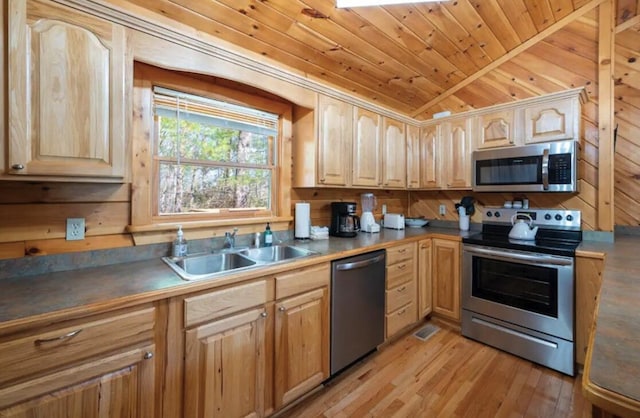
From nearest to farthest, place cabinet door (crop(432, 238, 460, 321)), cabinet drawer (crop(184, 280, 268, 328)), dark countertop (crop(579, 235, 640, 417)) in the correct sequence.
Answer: dark countertop (crop(579, 235, 640, 417)) < cabinet drawer (crop(184, 280, 268, 328)) < cabinet door (crop(432, 238, 460, 321))

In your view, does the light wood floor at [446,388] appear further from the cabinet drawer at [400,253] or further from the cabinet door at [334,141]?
→ the cabinet door at [334,141]

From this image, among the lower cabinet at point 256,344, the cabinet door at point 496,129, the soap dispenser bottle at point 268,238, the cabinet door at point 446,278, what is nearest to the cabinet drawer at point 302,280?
the lower cabinet at point 256,344

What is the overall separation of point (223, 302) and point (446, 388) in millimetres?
1625

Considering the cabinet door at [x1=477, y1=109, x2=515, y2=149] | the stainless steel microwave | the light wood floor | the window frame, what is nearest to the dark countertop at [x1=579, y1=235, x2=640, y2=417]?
the light wood floor

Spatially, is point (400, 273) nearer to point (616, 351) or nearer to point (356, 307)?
point (356, 307)

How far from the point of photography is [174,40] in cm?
158

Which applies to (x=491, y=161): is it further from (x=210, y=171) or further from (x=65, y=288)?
(x=65, y=288)

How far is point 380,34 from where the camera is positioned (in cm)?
224

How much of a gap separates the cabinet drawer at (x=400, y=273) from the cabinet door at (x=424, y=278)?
0.48 feet

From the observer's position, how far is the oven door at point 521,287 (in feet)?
6.70

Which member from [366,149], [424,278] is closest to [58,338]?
[366,149]

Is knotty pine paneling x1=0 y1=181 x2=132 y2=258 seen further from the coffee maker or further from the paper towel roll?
the coffee maker

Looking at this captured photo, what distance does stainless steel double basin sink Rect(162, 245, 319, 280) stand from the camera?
66.9 inches

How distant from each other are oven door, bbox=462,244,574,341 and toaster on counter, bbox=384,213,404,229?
2.37ft
